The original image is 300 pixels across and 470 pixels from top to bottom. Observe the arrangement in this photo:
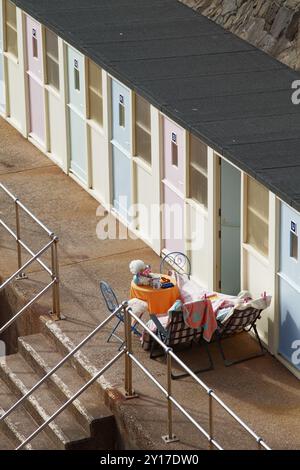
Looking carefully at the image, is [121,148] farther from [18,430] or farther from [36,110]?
[18,430]

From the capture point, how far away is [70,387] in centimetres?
1504

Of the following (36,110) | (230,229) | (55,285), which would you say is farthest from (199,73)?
(36,110)

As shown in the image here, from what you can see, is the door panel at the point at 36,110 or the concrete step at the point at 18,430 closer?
the concrete step at the point at 18,430

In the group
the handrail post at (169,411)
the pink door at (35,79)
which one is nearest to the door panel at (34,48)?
the pink door at (35,79)

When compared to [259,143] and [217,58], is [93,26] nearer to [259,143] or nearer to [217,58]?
[217,58]

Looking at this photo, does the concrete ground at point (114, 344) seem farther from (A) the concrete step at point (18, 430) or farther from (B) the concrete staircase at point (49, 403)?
(A) the concrete step at point (18, 430)

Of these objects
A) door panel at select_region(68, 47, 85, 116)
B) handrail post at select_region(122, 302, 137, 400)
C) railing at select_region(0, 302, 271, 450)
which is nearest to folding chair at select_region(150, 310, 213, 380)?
railing at select_region(0, 302, 271, 450)

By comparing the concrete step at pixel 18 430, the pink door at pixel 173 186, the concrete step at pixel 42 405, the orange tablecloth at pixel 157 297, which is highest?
the pink door at pixel 173 186

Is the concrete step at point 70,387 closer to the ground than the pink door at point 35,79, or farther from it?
closer to the ground

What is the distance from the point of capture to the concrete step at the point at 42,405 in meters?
14.4

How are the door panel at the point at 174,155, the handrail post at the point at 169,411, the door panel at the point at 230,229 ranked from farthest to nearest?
1. the door panel at the point at 174,155
2. the door panel at the point at 230,229
3. the handrail post at the point at 169,411

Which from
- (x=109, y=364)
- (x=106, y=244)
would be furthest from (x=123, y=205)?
(x=109, y=364)

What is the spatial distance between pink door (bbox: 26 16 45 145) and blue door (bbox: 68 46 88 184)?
3.41ft

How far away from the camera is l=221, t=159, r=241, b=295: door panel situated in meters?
15.9
